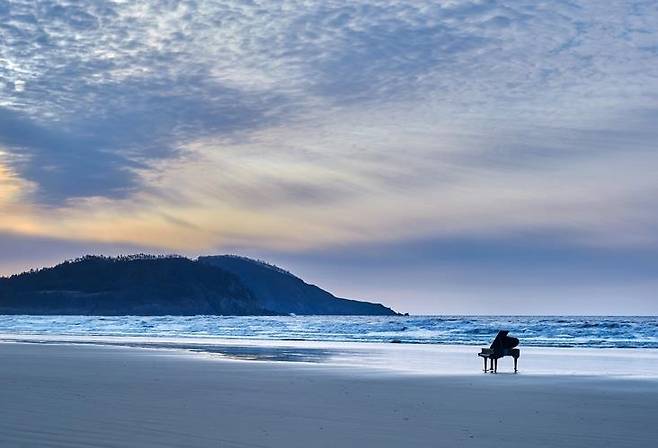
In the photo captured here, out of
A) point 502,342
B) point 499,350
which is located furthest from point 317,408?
point 502,342

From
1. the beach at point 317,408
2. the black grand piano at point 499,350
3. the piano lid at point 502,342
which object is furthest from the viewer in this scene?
the piano lid at point 502,342


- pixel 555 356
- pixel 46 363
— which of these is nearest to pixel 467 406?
pixel 46 363

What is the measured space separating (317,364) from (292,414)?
1326cm

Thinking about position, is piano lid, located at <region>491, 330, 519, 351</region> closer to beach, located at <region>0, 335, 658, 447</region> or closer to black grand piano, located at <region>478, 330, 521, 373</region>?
black grand piano, located at <region>478, 330, 521, 373</region>

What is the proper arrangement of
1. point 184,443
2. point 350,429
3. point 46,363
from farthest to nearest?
point 46,363
point 350,429
point 184,443

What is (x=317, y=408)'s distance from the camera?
12.8m

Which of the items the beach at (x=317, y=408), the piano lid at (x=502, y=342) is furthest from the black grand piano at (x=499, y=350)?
the beach at (x=317, y=408)

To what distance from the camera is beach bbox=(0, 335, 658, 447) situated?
31.9ft

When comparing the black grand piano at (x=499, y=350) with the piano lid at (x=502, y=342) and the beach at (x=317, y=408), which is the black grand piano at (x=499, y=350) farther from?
the beach at (x=317, y=408)

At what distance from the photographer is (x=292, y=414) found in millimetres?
12023

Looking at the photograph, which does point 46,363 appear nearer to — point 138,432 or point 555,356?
point 138,432

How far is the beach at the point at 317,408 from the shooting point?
973 cm

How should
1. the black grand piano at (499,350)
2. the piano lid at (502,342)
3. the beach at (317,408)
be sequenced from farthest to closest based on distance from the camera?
the piano lid at (502,342)
the black grand piano at (499,350)
the beach at (317,408)

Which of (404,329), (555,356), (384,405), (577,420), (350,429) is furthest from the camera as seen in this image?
(404,329)
